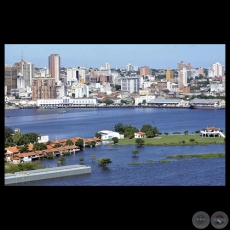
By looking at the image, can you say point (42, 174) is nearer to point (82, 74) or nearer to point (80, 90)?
point (80, 90)

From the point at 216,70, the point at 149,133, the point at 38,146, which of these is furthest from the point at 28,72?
the point at 38,146

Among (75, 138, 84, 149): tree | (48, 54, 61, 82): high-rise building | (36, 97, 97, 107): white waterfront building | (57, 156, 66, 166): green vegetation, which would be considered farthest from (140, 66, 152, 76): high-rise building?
(57, 156, 66, 166): green vegetation

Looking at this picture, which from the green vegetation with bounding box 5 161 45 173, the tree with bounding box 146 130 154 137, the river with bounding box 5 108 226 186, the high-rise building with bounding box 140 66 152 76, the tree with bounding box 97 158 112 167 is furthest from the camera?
the high-rise building with bounding box 140 66 152 76

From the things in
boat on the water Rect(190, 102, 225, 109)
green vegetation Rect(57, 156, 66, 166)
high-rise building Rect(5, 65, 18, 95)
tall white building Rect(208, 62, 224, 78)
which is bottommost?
green vegetation Rect(57, 156, 66, 166)

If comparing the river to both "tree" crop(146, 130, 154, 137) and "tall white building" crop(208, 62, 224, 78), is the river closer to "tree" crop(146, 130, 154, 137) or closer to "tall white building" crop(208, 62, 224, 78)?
"tree" crop(146, 130, 154, 137)

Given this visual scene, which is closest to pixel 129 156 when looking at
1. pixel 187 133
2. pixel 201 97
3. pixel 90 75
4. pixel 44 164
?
pixel 44 164
